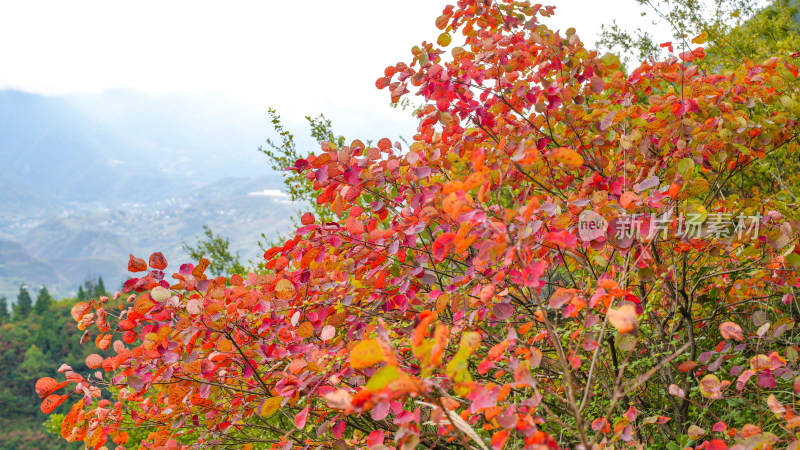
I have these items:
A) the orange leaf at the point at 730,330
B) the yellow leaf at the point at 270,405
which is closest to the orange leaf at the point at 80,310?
the yellow leaf at the point at 270,405

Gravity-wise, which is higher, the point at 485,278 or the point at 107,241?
the point at 485,278

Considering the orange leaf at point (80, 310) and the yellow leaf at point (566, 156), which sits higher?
the yellow leaf at point (566, 156)

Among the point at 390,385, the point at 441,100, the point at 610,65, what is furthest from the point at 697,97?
the point at 390,385

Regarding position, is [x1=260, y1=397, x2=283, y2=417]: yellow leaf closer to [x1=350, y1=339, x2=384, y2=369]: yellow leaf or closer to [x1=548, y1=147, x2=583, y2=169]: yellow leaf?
[x1=350, y1=339, x2=384, y2=369]: yellow leaf

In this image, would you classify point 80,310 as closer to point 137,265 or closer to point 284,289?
point 137,265

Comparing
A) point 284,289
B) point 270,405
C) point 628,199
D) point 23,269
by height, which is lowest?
point 23,269

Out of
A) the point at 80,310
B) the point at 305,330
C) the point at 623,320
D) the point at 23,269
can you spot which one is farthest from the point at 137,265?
the point at 23,269

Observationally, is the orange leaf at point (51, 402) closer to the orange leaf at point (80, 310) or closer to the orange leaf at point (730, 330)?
the orange leaf at point (80, 310)

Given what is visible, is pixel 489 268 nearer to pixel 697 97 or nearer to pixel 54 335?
pixel 697 97

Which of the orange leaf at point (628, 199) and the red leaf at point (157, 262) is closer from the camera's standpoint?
the orange leaf at point (628, 199)

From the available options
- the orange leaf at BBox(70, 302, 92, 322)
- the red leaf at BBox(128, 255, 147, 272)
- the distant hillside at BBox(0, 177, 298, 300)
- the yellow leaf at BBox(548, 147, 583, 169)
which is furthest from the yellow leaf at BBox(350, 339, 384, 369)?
the distant hillside at BBox(0, 177, 298, 300)

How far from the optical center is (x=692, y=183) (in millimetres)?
1706

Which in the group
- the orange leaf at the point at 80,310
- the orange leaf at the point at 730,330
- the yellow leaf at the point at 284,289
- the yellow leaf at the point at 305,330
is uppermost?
the orange leaf at the point at 80,310

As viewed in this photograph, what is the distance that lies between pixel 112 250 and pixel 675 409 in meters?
209
